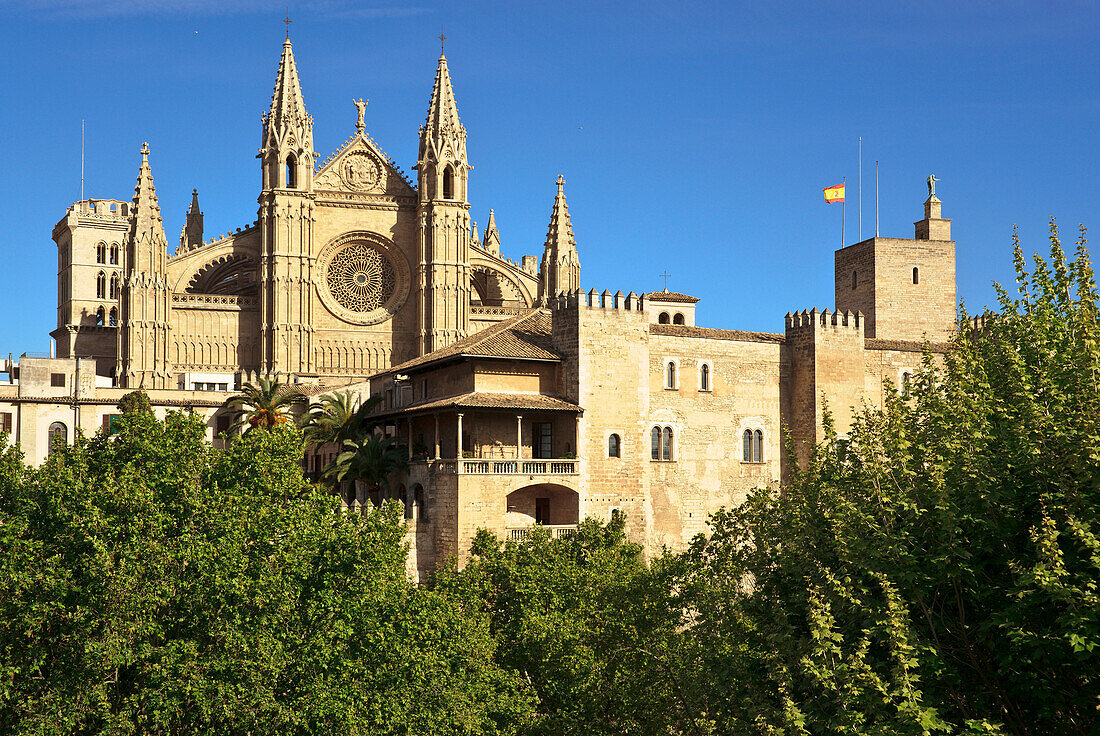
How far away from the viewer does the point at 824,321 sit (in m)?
47.4

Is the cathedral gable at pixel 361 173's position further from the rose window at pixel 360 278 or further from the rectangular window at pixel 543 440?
the rectangular window at pixel 543 440

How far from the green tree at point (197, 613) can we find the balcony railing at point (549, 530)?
1243 centimetres

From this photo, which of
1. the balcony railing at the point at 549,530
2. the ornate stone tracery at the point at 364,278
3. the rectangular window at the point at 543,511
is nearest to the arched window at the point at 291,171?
the ornate stone tracery at the point at 364,278

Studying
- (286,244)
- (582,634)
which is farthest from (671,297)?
(582,634)

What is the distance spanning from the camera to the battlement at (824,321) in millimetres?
47156

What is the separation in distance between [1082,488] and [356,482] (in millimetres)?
34724

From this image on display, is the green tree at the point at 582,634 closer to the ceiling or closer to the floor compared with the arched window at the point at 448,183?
closer to the floor

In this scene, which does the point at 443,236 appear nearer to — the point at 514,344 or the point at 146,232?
the point at 146,232

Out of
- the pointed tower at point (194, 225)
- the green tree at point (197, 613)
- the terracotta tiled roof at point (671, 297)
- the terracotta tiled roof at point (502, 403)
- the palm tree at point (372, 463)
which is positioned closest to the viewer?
the green tree at point (197, 613)

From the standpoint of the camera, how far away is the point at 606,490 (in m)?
42.2

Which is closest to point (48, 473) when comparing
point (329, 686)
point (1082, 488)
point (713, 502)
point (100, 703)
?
point (100, 703)

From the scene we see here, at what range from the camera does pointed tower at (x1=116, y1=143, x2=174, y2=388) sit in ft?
224

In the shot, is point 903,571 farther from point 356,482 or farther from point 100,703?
point 356,482

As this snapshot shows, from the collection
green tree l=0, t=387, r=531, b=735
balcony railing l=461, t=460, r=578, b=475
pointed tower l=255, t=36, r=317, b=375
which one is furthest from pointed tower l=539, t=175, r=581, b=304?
green tree l=0, t=387, r=531, b=735
